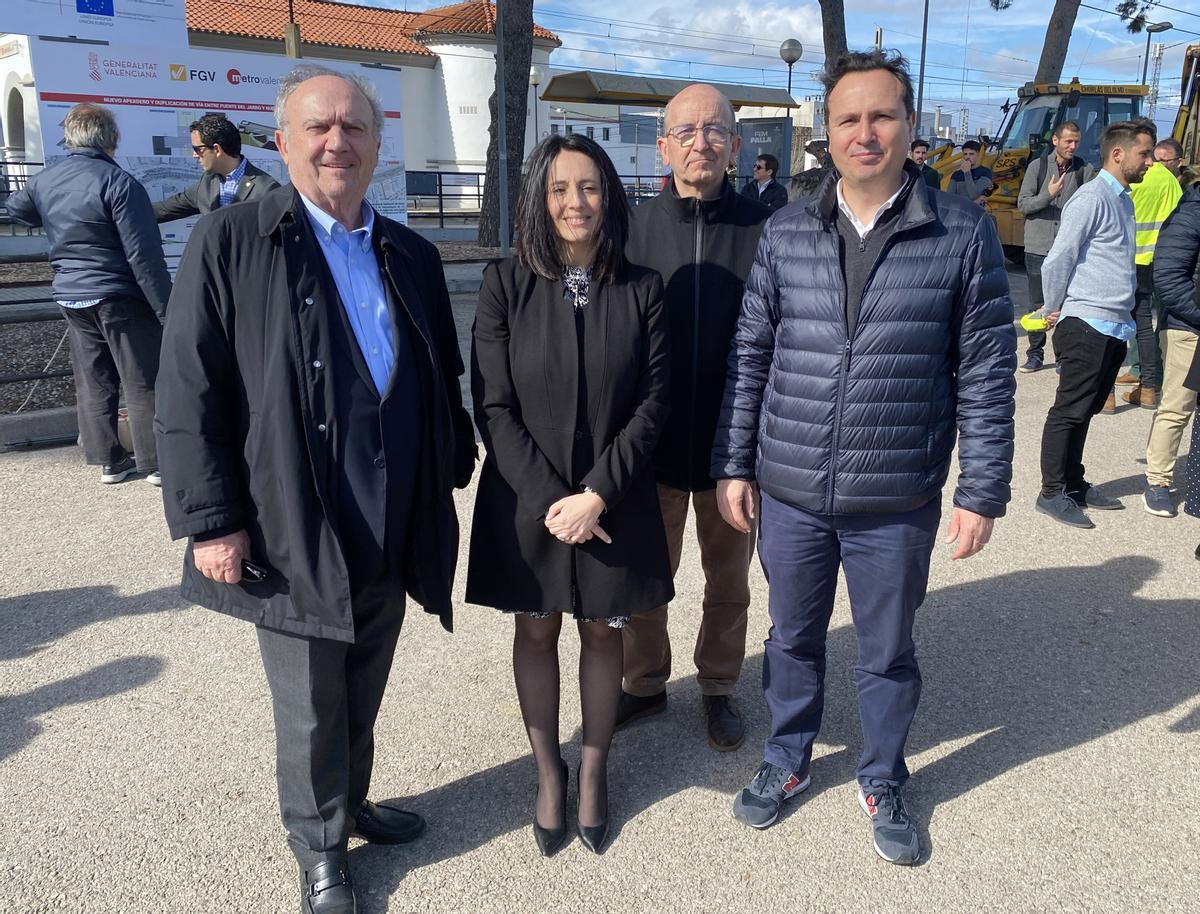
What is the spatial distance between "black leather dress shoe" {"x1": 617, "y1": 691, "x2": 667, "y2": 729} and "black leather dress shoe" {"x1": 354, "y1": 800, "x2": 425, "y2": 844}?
81 cm

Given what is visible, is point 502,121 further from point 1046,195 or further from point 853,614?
point 853,614

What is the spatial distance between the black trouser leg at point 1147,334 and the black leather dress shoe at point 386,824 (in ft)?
21.3

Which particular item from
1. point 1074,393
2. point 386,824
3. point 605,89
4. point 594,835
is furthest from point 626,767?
point 605,89

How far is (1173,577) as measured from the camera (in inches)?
175

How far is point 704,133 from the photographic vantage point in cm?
282

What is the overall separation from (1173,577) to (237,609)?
427 cm

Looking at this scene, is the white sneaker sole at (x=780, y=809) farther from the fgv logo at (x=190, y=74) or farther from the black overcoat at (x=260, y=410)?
the fgv logo at (x=190, y=74)

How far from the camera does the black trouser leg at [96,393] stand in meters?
5.43

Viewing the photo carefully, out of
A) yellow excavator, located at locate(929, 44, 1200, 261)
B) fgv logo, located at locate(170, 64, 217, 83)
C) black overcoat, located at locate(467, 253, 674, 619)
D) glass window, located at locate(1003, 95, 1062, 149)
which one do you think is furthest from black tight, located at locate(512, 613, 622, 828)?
glass window, located at locate(1003, 95, 1062, 149)

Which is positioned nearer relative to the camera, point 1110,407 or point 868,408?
point 868,408

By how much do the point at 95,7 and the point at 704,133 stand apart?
7.63 m

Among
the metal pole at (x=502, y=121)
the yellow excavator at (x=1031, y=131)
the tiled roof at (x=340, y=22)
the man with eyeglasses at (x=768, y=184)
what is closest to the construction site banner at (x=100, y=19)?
the metal pole at (x=502, y=121)

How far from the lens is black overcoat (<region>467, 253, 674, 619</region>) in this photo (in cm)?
245

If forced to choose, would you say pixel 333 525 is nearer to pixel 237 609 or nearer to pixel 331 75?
pixel 237 609
